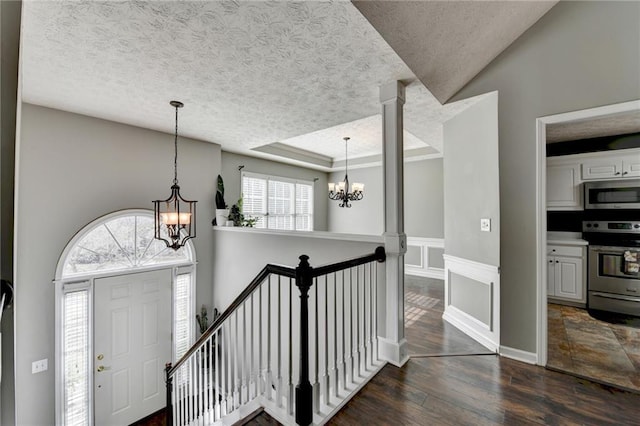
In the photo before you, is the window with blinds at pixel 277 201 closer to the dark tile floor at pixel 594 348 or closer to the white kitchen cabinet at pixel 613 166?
the dark tile floor at pixel 594 348

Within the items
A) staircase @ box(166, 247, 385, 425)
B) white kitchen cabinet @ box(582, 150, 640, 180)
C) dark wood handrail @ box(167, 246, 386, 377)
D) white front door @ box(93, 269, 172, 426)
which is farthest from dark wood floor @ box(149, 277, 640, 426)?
white front door @ box(93, 269, 172, 426)

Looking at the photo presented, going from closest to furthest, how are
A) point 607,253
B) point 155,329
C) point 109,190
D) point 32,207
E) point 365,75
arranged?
point 365,75, point 32,207, point 607,253, point 109,190, point 155,329

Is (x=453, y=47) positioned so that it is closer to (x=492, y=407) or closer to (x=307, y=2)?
(x=307, y=2)

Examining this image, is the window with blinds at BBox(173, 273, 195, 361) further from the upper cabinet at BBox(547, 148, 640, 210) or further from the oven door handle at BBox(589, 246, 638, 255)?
the oven door handle at BBox(589, 246, 638, 255)

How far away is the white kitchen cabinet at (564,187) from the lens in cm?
369

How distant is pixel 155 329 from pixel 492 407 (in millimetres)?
4405

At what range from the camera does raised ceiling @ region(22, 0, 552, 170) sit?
1.78 metres

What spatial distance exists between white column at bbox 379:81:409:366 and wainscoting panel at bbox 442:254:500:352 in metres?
0.94

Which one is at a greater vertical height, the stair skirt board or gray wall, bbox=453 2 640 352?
gray wall, bbox=453 2 640 352

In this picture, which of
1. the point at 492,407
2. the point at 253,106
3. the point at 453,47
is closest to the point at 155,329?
the point at 253,106

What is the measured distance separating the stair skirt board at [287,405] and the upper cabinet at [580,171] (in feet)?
12.1

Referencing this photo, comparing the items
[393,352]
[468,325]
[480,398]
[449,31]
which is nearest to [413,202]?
[468,325]

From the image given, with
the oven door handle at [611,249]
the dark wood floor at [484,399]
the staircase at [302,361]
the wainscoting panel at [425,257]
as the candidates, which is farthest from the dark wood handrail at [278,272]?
Result: the wainscoting panel at [425,257]

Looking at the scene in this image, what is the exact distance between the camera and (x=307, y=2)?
1676 mm
